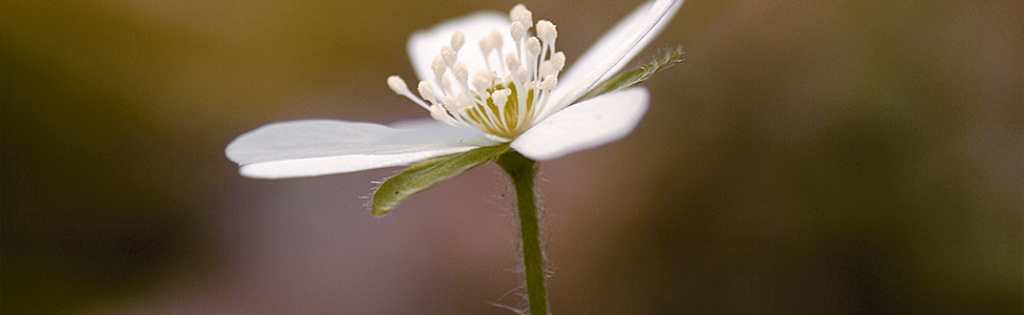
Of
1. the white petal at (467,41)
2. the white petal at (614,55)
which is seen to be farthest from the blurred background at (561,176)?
the white petal at (614,55)

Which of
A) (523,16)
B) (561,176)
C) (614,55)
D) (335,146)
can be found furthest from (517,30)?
(561,176)

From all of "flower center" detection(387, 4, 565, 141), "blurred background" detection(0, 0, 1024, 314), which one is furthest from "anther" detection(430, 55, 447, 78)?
"blurred background" detection(0, 0, 1024, 314)

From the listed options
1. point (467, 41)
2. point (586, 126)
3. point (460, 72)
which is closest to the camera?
point (586, 126)

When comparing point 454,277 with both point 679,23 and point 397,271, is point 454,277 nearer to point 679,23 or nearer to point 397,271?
point 397,271

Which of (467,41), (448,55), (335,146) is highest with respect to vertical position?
(467,41)

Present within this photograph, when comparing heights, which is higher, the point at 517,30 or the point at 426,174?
the point at 517,30

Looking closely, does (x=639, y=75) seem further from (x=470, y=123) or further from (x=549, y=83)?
(x=470, y=123)

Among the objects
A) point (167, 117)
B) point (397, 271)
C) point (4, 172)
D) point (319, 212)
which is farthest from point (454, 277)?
point (4, 172)
